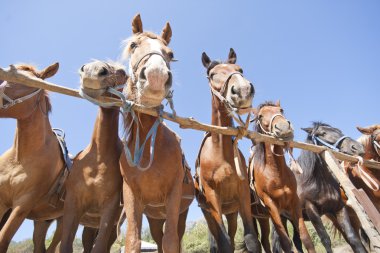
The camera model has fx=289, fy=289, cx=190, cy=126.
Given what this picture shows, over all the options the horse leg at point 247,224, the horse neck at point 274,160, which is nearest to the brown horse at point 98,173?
the horse leg at point 247,224

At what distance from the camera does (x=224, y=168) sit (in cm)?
374

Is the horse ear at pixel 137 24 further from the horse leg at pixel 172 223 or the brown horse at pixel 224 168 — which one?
the horse leg at pixel 172 223

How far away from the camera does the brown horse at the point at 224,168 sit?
343cm

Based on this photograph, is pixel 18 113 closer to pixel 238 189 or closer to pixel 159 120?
pixel 159 120

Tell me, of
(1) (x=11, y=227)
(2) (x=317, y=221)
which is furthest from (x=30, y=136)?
(2) (x=317, y=221)

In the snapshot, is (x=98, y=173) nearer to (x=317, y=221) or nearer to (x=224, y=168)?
(x=224, y=168)

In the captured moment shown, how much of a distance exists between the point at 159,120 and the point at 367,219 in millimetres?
2313

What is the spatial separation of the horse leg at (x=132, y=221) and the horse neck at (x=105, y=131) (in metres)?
0.82

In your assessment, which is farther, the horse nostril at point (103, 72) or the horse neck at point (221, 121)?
the horse neck at point (221, 121)

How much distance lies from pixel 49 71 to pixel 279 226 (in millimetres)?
3926

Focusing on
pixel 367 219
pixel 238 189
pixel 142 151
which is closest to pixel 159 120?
pixel 142 151

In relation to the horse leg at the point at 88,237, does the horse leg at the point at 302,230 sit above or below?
above

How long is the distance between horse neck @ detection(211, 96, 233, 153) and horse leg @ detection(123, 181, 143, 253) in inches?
60.2

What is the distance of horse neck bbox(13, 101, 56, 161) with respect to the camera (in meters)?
3.63
